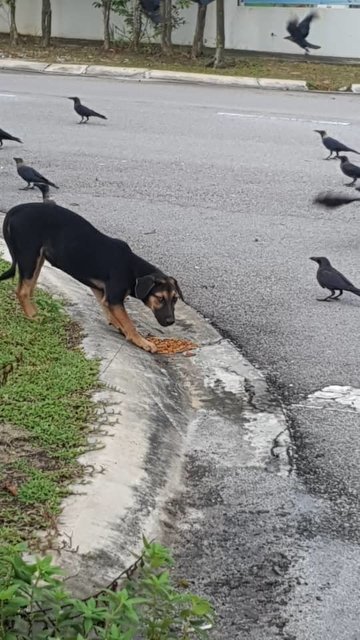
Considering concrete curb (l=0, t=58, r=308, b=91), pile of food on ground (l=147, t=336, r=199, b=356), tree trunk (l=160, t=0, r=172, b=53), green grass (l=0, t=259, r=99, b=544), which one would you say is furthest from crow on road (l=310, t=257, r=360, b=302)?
tree trunk (l=160, t=0, r=172, b=53)

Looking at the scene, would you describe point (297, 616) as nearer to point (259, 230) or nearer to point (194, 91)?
point (259, 230)

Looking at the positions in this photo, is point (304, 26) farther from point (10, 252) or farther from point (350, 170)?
point (10, 252)

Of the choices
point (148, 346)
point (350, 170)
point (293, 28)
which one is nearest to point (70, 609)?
point (148, 346)

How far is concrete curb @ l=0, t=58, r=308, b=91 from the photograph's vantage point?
62.1 ft

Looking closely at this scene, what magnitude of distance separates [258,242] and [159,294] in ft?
→ 8.91

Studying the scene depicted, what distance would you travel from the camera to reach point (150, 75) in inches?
770

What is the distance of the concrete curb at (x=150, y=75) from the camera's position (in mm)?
18922

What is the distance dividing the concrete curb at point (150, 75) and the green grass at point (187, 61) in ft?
1.75

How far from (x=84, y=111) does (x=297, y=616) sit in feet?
34.2

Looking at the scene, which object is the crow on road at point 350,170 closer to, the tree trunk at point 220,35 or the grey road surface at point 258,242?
the grey road surface at point 258,242

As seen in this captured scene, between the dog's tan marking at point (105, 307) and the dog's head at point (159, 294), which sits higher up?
the dog's head at point (159, 294)

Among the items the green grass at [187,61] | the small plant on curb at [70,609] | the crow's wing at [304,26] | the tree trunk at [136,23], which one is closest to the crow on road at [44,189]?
the small plant on curb at [70,609]

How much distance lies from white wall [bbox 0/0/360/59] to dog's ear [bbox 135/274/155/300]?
58.6ft

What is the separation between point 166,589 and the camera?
2865 millimetres
